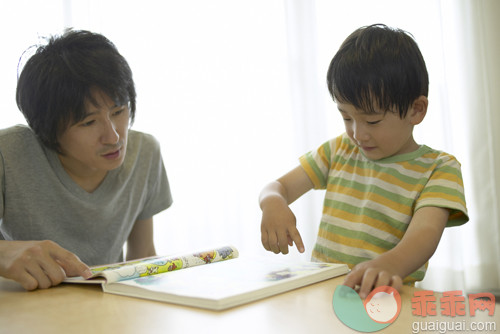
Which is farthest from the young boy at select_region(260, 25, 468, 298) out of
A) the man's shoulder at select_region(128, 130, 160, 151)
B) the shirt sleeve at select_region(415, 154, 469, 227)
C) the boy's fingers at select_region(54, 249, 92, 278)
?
the man's shoulder at select_region(128, 130, 160, 151)

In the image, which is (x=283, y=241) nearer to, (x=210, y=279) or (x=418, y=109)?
(x=210, y=279)

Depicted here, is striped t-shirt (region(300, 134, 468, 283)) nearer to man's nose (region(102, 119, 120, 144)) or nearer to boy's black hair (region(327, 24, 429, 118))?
boy's black hair (region(327, 24, 429, 118))

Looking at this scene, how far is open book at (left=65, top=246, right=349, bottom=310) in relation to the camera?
27.7 inches

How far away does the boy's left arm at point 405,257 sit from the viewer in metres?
0.71

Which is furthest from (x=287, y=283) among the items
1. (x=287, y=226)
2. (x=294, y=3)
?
(x=294, y=3)

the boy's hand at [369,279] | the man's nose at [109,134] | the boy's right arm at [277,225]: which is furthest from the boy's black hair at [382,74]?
the man's nose at [109,134]

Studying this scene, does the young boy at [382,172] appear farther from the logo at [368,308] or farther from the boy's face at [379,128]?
the logo at [368,308]

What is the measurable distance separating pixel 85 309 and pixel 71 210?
1.94 ft

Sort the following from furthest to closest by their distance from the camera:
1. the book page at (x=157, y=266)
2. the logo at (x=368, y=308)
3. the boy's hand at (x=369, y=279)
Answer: the book page at (x=157, y=266) < the boy's hand at (x=369, y=279) < the logo at (x=368, y=308)

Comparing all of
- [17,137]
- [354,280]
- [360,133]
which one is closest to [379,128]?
[360,133]

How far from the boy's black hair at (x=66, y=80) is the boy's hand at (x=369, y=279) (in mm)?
720

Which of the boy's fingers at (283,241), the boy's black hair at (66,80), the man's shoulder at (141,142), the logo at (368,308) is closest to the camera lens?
the logo at (368,308)

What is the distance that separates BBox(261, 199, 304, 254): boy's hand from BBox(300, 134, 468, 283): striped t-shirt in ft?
0.57

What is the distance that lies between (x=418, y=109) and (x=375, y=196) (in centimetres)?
20
